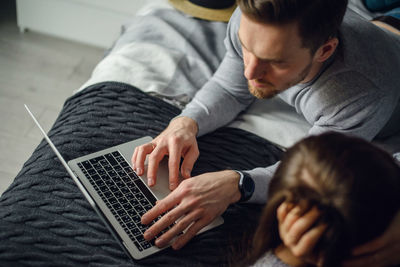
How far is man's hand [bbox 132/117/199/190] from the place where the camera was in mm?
1127

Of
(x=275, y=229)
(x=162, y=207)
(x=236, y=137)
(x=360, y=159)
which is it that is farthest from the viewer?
(x=236, y=137)

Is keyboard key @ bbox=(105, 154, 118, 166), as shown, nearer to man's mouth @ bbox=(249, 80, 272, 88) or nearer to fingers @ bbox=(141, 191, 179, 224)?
fingers @ bbox=(141, 191, 179, 224)

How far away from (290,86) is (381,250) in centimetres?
53

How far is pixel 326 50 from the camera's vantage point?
1163 millimetres

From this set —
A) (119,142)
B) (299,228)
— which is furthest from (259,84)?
(299,228)

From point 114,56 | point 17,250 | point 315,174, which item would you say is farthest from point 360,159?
point 114,56

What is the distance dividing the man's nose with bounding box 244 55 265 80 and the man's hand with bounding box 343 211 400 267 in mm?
514

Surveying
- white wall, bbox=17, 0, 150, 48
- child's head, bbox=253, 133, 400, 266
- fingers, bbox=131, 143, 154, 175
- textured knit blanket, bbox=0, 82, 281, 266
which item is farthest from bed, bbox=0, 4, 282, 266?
white wall, bbox=17, 0, 150, 48

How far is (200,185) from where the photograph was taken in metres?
1.09

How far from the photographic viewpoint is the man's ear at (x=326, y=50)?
114 centimetres

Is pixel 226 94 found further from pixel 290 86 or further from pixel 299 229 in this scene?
pixel 299 229

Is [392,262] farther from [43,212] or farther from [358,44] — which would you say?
[43,212]

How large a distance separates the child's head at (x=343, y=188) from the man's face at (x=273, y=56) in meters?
0.36

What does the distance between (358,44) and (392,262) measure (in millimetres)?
586
